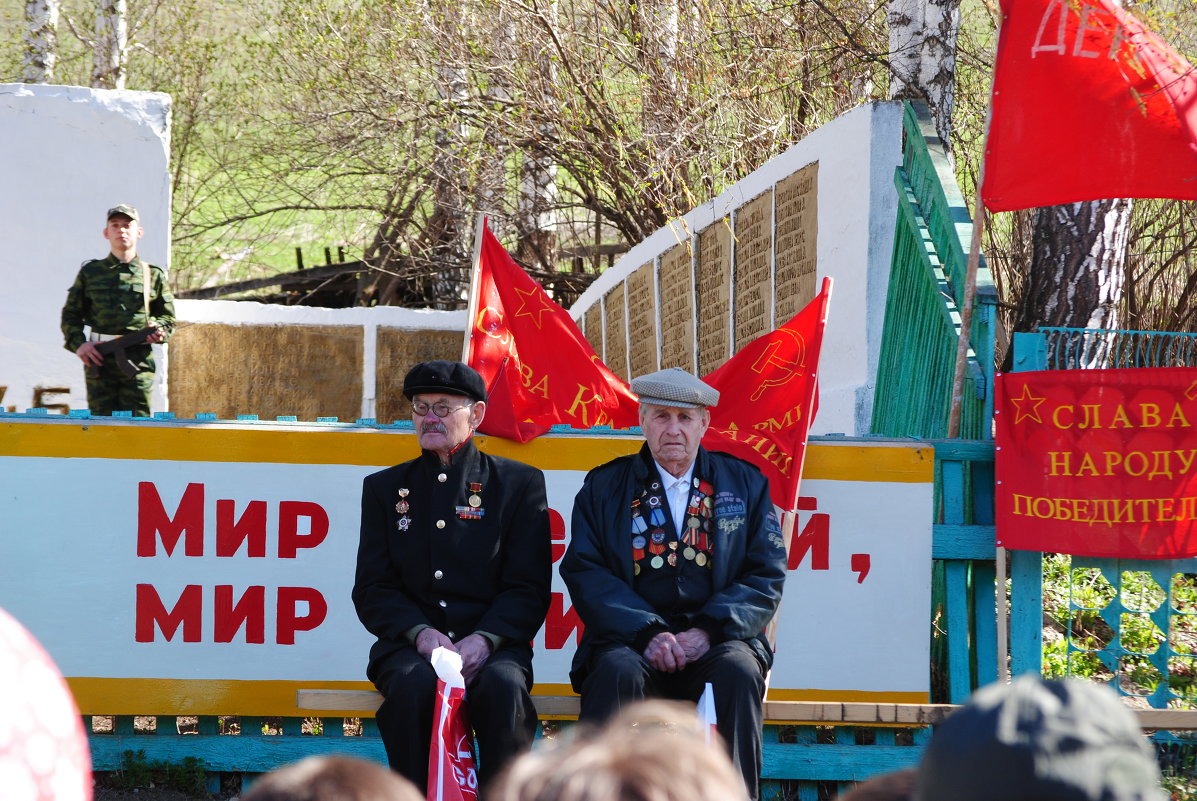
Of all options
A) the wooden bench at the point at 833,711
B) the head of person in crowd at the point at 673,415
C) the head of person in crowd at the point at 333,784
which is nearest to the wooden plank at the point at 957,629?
the wooden bench at the point at 833,711

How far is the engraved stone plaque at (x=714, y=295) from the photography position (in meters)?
9.32

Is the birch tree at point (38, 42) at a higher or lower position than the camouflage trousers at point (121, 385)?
higher

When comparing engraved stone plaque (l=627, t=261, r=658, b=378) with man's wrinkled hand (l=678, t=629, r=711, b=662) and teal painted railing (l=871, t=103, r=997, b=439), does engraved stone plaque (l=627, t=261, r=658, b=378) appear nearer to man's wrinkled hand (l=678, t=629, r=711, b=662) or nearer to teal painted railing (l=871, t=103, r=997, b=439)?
teal painted railing (l=871, t=103, r=997, b=439)

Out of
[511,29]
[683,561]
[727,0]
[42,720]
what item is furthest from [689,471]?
[511,29]

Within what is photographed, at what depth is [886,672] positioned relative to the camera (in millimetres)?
5195

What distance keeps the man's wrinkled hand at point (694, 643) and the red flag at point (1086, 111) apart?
2.23 m

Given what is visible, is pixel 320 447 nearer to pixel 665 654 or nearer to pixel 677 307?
pixel 665 654

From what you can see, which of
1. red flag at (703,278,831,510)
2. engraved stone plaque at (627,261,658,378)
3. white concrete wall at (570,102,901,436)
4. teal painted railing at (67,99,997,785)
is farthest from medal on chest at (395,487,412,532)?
engraved stone plaque at (627,261,658,378)

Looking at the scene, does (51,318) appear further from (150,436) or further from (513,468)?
(513,468)

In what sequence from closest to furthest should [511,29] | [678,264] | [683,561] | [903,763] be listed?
1. [683,561]
2. [903,763]
3. [678,264]
4. [511,29]

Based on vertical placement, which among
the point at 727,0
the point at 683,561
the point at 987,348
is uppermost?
the point at 727,0

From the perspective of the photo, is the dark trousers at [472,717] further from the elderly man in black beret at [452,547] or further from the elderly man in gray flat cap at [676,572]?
the elderly man in gray flat cap at [676,572]

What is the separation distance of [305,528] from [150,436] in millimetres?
678

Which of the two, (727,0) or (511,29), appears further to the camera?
(511,29)
